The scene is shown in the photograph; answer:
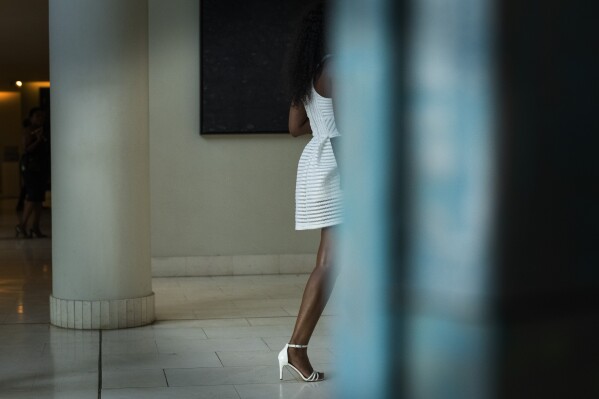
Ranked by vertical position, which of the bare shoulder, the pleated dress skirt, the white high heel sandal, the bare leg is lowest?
the white high heel sandal

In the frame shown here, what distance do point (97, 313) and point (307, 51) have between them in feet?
8.23

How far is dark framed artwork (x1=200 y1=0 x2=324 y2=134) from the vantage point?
8.79 metres

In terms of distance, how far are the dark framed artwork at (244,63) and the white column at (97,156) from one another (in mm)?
2684

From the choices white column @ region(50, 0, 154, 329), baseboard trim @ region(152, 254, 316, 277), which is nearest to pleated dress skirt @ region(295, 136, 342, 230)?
white column @ region(50, 0, 154, 329)

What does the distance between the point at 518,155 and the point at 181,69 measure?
8.28 meters

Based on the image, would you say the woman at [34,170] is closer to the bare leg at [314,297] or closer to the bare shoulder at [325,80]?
the bare leg at [314,297]

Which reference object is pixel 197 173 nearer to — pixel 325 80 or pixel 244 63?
pixel 244 63

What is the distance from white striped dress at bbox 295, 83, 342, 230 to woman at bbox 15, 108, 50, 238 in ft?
30.5

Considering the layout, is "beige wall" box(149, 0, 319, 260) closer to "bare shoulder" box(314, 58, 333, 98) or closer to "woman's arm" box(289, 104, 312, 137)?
"woman's arm" box(289, 104, 312, 137)

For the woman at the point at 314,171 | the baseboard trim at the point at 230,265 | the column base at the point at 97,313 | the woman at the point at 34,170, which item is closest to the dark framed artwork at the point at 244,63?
the baseboard trim at the point at 230,265

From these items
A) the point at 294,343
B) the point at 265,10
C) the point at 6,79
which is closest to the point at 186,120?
the point at 265,10

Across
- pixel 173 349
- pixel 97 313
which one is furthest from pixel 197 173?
pixel 173 349

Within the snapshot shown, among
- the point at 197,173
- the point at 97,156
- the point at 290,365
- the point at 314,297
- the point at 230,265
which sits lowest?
the point at 230,265

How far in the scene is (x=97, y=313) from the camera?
6016mm
